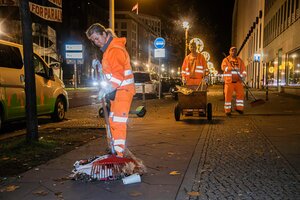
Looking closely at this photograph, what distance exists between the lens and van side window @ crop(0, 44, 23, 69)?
30.8 feet

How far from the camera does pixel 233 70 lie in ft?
40.8

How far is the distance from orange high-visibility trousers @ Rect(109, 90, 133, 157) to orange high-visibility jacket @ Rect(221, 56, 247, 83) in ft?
25.4

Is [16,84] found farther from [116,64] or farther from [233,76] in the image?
[233,76]

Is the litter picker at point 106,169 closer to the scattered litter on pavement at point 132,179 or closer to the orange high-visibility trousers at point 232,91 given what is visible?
the scattered litter on pavement at point 132,179

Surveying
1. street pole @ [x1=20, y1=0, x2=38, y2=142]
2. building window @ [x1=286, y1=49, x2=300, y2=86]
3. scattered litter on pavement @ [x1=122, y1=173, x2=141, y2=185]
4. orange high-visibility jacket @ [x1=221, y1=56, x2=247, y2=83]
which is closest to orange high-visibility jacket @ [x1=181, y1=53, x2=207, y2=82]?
orange high-visibility jacket @ [x1=221, y1=56, x2=247, y2=83]

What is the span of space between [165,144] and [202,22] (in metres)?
37.9

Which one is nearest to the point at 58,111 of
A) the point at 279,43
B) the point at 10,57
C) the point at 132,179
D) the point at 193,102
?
the point at 10,57

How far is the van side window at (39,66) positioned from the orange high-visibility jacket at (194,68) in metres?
4.19

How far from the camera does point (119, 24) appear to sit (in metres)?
87.7

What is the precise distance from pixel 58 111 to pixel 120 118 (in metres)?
7.17

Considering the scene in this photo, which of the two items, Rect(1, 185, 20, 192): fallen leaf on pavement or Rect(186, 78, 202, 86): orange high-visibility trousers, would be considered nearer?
Rect(1, 185, 20, 192): fallen leaf on pavement

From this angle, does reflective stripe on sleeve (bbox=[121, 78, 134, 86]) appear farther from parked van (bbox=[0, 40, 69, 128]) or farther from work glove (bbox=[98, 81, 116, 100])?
parked van (bbox=[0, 40, 69, 128])

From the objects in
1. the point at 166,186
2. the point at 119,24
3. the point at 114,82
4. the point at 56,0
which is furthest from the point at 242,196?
the point at 119,24

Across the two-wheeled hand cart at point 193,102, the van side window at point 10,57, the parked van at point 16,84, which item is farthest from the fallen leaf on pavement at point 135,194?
the two-wheeled hand cart at point 193,102
